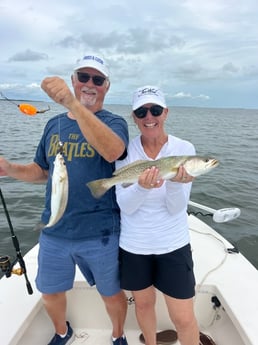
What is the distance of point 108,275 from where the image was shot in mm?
2746

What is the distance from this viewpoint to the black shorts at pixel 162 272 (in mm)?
2578

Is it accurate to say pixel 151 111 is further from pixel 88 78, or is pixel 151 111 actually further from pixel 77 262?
pixel 77 262

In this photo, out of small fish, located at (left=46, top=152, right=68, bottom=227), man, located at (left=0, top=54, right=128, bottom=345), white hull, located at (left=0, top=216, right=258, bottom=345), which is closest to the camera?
small fish, located at (left=46, top=152, right=68, bottom=227)

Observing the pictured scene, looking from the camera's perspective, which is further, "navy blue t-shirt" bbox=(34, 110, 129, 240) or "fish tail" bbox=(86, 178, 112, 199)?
"navy blue t-shirt" bbox=(34, 110, 129, 240)

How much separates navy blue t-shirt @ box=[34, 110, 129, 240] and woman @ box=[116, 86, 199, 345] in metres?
0.12

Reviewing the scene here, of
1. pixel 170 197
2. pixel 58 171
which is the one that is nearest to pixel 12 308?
pixel 58 171

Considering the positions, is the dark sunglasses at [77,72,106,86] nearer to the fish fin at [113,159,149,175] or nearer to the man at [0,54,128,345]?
the man at [0,54,128,345]

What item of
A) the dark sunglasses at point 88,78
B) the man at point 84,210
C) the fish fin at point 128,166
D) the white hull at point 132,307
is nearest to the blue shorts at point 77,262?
the man at point 84,210

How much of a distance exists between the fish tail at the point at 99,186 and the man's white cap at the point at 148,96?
2.11 ft

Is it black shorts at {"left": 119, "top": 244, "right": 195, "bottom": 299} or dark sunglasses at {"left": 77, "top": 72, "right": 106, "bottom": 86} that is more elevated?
dark sunglasses at {"left": 77, "top": 72, "right": 106, "bottom": 86}

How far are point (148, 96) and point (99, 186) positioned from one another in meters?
0.80

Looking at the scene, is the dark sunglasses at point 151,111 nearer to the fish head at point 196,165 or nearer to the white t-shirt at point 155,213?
the white t-shirt at point 155,213

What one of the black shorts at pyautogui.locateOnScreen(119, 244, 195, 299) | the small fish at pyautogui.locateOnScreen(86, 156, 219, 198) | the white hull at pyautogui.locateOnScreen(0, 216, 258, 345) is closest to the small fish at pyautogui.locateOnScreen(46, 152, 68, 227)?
the small fish at pyautogui.locateOnScreen(86, 156, 219, 198)

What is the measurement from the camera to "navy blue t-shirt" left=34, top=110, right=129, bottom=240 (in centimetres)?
264
